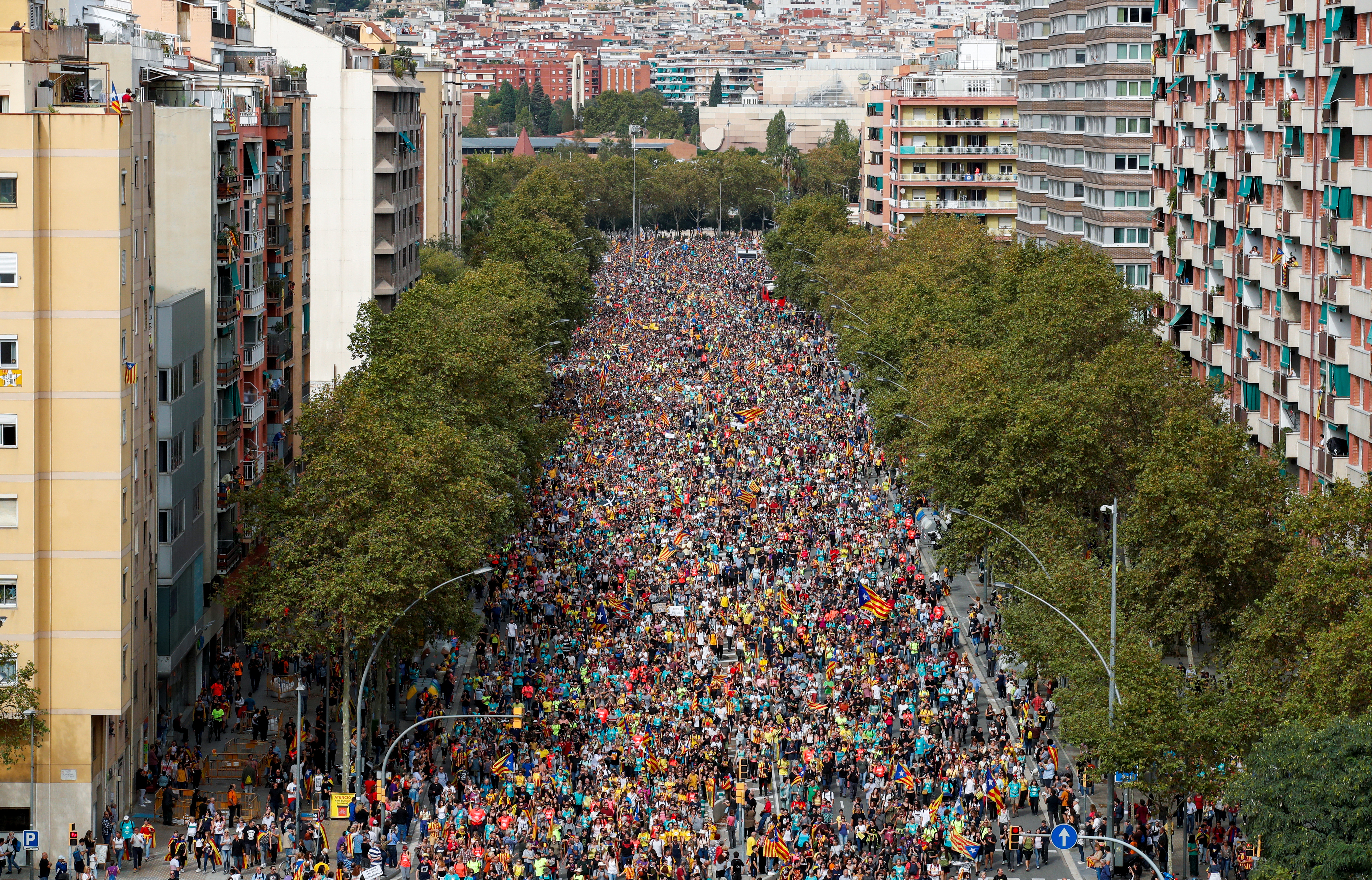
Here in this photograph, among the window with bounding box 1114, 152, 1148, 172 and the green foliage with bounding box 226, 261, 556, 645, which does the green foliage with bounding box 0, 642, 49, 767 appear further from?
the window with bounding box 1114, 152, 1148, 172

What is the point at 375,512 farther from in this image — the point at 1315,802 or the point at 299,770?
the point at 1315,802

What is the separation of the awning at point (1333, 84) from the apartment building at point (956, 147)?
264ft

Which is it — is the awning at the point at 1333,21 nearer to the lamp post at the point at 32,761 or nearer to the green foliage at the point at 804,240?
the lamp post at the point at 32,761

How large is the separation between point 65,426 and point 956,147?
107937 mm

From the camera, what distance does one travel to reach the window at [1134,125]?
10581cm

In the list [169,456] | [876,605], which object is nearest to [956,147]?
[876,605]

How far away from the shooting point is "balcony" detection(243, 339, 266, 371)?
70000mm

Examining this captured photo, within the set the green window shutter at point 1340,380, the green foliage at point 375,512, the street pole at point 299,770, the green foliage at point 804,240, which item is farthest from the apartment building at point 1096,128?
the street pole at point 299,770

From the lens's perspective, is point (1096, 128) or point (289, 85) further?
point (1096, 128)

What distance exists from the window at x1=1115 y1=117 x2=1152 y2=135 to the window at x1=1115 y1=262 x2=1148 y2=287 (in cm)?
720

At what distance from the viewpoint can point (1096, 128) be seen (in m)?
108

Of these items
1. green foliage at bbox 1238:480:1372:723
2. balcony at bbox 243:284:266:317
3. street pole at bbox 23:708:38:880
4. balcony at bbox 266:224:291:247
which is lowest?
street pole at bbox 23:708:38:880

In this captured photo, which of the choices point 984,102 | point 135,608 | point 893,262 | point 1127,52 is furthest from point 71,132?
point 984,102

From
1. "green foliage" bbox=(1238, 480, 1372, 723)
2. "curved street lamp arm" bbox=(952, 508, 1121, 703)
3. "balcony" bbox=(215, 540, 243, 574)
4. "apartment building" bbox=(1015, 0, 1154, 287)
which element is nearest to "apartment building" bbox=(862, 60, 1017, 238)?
"apartment building" bbox=(1015, 0, 1154, 287)
